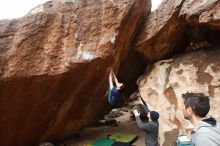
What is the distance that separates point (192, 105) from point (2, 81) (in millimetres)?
4583

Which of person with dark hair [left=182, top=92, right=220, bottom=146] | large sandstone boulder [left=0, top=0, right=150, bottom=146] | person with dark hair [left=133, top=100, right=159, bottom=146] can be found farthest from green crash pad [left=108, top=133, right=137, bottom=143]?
person with dark hair [left=182, top=92, right=220, bottom=146]

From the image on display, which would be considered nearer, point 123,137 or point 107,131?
point 123,137

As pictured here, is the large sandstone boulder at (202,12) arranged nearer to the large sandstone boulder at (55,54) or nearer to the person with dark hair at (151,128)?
the large sandstone boulder at (55,54)

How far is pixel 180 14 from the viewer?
7.16 meters

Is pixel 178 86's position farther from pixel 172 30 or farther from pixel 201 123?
pixel 201 123

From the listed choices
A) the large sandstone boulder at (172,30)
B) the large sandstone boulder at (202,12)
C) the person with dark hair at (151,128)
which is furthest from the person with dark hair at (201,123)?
the large sandstone boulder at (172,30)

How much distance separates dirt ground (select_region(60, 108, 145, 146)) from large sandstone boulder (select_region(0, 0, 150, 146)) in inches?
54.8

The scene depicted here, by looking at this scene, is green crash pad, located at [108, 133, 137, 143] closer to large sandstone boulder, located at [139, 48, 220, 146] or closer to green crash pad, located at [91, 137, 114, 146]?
green crash pad, located at [91, 137, 114, 146]

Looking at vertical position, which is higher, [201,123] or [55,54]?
[55,54]

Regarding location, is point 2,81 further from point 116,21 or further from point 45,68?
point 116,21

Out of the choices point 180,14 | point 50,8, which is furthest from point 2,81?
point 180,14

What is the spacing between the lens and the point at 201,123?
9.82ft

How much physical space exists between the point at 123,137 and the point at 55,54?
9.92 ft

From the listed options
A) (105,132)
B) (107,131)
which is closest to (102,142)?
(105,132)
